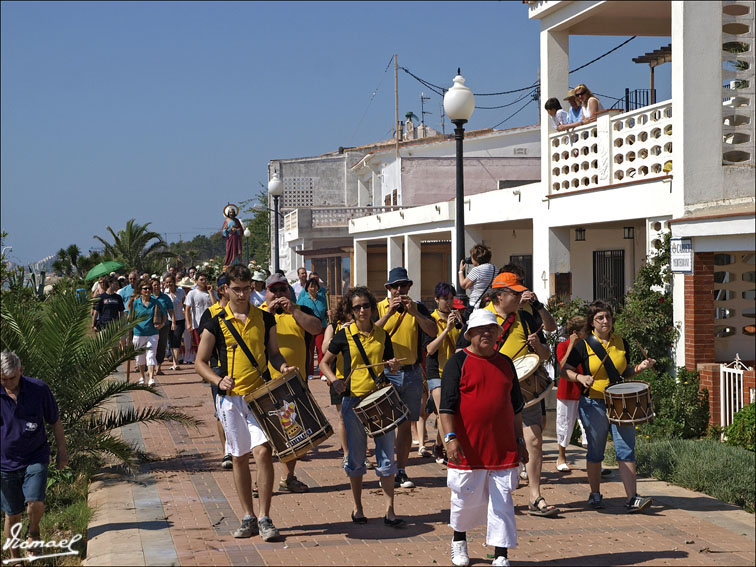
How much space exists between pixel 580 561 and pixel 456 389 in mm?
1546

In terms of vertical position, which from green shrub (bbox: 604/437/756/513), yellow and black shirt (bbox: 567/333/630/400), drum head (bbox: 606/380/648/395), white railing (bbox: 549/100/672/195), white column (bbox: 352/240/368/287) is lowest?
green shrub (bbox: 604/437/756/513)

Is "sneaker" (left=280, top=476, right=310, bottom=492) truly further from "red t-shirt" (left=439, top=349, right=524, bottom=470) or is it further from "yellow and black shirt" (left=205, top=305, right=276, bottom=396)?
"red t-shirt" (left=439, top=349, right=524, bottom=470)

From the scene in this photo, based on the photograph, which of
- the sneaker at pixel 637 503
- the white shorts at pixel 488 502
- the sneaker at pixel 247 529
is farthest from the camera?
the sneaker at pixel 637 503

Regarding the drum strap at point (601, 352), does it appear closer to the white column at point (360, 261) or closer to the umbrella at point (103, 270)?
the umbrella at point (103, 270)

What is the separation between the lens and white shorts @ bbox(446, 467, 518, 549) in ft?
20.3

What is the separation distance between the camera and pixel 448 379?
248 inches

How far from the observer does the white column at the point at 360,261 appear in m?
29.8

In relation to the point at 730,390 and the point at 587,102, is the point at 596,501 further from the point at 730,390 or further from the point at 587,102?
the point at 587,102

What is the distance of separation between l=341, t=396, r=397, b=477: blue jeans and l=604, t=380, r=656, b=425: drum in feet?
6.13

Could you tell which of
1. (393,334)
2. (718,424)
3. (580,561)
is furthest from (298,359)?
→ (718,424)

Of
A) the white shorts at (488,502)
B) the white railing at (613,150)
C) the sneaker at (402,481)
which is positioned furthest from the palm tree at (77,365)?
the white railing at (613,150)

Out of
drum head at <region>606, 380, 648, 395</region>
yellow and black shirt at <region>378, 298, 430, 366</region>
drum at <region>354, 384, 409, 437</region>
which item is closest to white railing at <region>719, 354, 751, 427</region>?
drum head at <region>606, 380, 648, 395</region>

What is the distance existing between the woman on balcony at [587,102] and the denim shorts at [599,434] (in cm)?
Result: 763

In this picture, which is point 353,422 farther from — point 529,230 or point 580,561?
point 529,230
